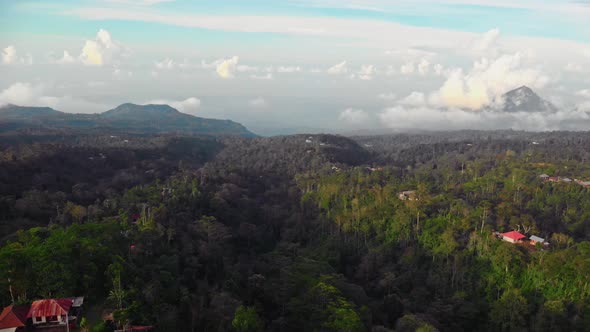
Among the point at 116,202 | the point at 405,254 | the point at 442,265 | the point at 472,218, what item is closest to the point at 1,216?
the point at 116,202

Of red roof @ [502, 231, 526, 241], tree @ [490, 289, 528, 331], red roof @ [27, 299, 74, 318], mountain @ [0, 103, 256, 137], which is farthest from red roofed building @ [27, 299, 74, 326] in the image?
mountain @ [0, 103, 256, 137]

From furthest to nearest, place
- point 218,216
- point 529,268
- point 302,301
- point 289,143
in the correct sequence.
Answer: point 289,143 → point 218,216 → point 529,268 → point 302,301

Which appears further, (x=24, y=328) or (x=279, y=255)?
(x=279, y=255)

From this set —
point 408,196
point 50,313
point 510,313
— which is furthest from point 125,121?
point 510,313

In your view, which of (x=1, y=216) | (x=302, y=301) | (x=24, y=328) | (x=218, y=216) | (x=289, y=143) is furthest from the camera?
(x=289, y=143)

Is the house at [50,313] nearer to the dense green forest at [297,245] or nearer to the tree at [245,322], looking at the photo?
the dense green forest at [297,245]

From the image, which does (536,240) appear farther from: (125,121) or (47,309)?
(125,121)

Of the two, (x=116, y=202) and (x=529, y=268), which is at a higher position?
(x=116, y=202)

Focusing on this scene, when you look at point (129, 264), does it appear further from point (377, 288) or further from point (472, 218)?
point (472, 218)
